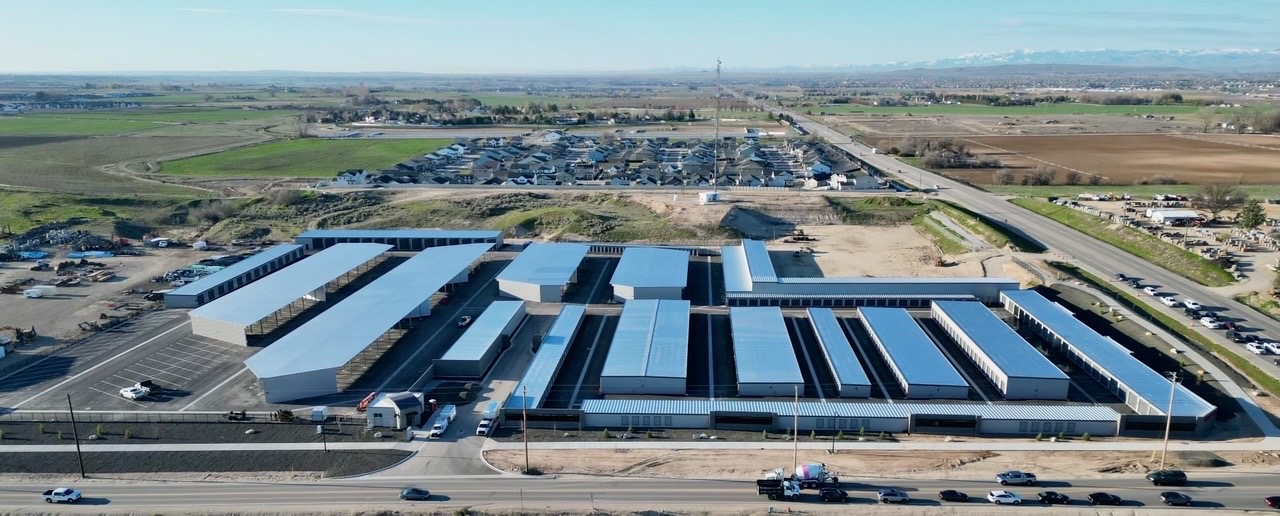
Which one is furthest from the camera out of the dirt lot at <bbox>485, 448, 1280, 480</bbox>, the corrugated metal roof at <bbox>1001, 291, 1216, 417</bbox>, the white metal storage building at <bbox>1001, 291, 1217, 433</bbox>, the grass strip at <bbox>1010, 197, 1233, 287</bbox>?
the grass strip at <bbox>1010, 197, 1233, 287</bbox>

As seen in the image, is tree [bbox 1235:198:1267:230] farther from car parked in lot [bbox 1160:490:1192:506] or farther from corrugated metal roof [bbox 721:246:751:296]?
car parked in lot [bbox 1160:490:1192:506]

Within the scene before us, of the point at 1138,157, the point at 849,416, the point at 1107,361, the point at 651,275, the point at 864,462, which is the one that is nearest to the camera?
the point at 864,462

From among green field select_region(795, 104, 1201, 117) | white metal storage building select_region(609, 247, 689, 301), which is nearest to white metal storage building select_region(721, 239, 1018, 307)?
white metal storage building select_region(609, 247, 689, 301)

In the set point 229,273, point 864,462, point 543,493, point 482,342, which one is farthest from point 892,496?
point 229,273

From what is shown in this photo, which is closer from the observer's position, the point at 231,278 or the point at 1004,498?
the point at 1004,498

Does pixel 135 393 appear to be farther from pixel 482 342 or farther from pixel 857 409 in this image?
pixel 857 409

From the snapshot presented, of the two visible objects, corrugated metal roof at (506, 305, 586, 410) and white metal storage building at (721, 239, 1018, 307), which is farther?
white metal storage building at (721, 239, 1018, 307)
